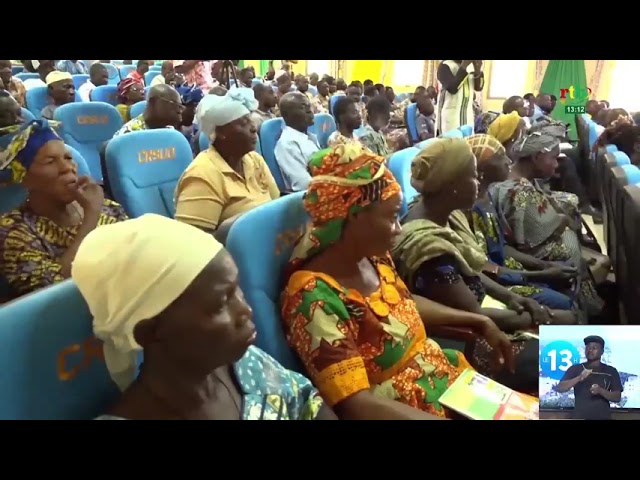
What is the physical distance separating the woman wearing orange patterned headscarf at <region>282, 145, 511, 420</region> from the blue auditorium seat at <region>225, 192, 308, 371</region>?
3 cm

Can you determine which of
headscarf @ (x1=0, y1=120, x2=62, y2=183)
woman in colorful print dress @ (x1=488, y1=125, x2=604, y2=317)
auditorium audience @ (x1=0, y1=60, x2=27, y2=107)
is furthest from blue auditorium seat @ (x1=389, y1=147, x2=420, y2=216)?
auditorium audience @ (x1=0, y1=60, x2=27, y2=107)

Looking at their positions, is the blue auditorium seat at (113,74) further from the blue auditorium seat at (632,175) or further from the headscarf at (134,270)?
the headscarf at (134,270)

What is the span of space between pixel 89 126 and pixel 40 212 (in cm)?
210

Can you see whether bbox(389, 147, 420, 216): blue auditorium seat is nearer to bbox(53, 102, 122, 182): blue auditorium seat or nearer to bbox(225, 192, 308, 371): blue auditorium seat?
bbox(225, 192, 308, 371): blue auditorium seat

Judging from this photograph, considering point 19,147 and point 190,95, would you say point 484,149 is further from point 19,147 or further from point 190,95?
point 190,95

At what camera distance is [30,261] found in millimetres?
1584

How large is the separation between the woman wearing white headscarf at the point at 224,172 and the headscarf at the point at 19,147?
643 millimetres

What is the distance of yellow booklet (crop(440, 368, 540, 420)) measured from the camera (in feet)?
4.50

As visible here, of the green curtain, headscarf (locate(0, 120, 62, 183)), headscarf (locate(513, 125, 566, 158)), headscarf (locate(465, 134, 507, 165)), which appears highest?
headscarf (locate(0, 120, 62, 183))

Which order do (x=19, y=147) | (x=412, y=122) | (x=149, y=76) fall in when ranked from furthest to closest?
(x=149, y=76)
(x=412, y=122)
(x=19, y=147)

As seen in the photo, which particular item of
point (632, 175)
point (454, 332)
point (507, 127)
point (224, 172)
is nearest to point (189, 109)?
point (224, 172)

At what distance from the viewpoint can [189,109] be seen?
3938mm

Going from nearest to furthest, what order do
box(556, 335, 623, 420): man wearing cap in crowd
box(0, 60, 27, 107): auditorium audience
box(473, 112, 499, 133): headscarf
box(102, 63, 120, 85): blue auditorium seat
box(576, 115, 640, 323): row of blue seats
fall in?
box(556, 335, 623, 420): man wearing cap in crowd → box(576, 115, 640, 323): row of blue seats → box(473, 112, 499, 133): headscarf → box(0, 60, 27, 107): auditorium audience → box(102, 63, 120, 85): blue auditorium seat

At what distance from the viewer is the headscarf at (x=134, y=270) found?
2.77ft
